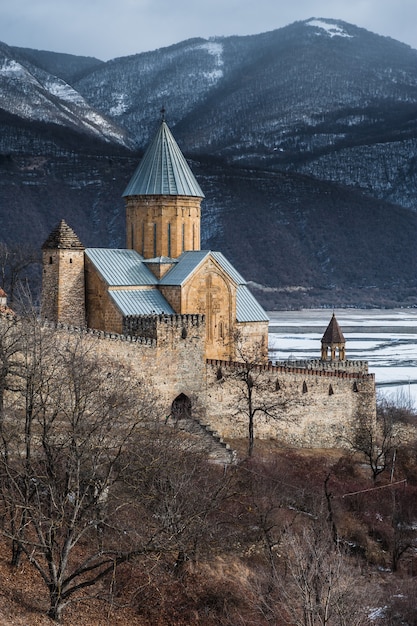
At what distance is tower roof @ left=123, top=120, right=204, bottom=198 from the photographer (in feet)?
100

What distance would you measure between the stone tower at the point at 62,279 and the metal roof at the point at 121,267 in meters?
0.78

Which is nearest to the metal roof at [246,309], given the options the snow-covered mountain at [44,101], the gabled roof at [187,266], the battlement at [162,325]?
the gabled roof at [187,266]

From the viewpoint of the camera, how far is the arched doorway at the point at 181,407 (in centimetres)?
2486

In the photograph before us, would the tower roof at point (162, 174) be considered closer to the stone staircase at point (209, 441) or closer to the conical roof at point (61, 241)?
the conical roof at point (61, 241)

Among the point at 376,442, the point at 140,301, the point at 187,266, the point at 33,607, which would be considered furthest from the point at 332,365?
the point at 33,607

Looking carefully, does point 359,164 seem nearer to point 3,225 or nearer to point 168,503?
point 3,225

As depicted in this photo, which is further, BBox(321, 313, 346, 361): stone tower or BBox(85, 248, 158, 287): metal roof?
BBox(321, 313, 346, 361): stone tower

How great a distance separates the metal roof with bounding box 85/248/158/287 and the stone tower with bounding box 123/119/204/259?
29.3 inches

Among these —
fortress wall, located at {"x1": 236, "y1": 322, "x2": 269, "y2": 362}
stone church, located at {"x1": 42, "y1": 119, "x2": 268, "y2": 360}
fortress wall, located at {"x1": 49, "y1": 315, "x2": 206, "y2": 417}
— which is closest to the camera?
fortress wall, located at {"x1": 49, "y1": 315, "x2": 206, "y2": 417}

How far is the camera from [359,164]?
15338cm

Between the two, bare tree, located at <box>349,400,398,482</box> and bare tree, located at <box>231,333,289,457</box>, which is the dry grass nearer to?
bare tree, located at <box>231,333,289,457</box>

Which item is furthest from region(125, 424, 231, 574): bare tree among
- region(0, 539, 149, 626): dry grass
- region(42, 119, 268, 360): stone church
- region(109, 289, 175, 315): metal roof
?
region(109, 289, 175, 315): metal roof

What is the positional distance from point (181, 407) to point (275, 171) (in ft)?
373

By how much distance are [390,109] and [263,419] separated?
15453cm
